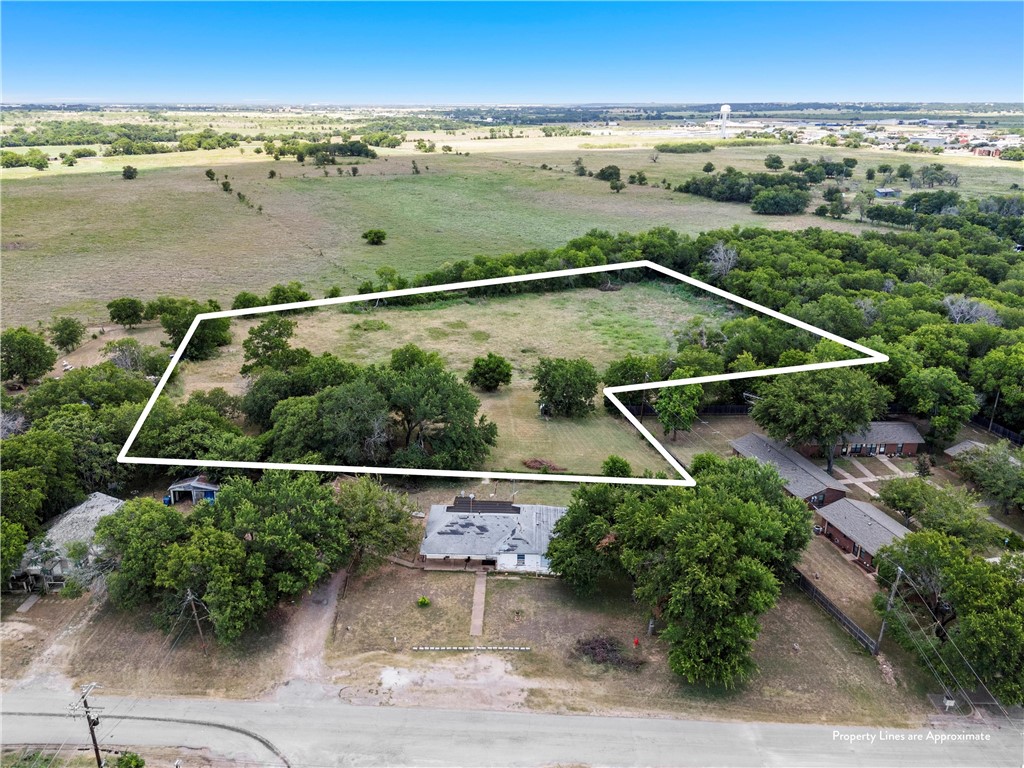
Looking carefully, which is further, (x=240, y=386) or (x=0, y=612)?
(x=240, y=386)

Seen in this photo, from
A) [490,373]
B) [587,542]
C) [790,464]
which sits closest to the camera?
[587,542]

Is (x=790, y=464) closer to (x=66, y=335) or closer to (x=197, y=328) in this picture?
(x=197, y=328)

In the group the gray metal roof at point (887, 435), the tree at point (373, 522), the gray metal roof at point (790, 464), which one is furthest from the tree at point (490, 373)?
the gray metal roof at point (887, 435)

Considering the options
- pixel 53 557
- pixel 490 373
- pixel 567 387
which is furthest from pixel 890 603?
pixel 53 557

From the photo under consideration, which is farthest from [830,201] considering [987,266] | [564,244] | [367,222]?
[367,222]

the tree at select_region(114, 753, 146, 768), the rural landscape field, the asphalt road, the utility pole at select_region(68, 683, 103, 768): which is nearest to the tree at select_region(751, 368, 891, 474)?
the rural landscape field

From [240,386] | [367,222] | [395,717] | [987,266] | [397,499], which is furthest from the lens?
[367,222]

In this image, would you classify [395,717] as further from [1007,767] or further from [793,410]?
[793,410]
